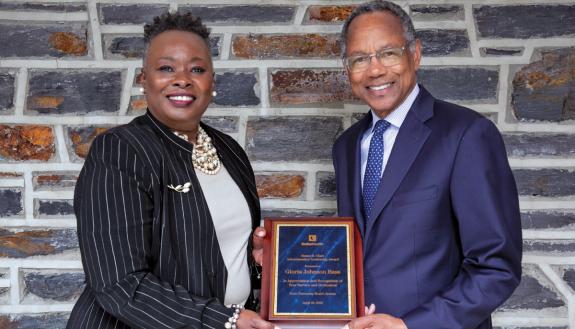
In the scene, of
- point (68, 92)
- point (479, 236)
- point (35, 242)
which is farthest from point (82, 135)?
point (479, 236)

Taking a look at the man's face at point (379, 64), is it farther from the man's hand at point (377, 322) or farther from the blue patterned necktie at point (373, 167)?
the man's hand at point (377, 322)

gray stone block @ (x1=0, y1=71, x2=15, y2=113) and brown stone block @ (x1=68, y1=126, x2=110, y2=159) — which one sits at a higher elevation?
gray stone block @ (x1=0, y1=71, x2=15, y2=113)

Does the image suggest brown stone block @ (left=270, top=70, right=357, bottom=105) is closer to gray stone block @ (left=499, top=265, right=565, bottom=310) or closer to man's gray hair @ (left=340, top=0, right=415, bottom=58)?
man's gray hair @ (left=340, top=0, right=415, bottom=58)

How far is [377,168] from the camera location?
6.49ft

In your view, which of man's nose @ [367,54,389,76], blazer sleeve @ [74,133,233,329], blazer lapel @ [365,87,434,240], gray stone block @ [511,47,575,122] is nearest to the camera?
blazer sleeve @ [74,133,233,329]

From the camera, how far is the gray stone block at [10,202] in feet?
8.94

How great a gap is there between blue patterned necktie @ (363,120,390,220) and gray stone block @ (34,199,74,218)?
1.35 metres

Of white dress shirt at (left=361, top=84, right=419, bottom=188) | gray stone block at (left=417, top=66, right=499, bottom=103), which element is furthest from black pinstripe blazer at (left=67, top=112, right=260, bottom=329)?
gray stone block at (left=417, top=66, right=499, bottom=103)

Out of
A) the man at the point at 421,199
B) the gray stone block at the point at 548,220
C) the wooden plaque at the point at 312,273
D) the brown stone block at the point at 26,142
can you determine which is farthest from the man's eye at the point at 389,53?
the brown stone block at the point at 26,142

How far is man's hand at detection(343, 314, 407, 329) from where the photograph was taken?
5.62 feet

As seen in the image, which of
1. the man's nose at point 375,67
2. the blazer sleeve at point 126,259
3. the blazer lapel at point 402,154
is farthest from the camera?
the man's nose at point 375,67

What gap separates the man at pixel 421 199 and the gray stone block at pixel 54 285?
52.9 inches

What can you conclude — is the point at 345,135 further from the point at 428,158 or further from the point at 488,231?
the point at 488,231

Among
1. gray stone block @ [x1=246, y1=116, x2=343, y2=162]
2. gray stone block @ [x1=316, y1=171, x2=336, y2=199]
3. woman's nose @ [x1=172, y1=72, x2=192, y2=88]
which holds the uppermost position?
woman's nose @ [x1=172, y1=72, x2=192, y2=88]
